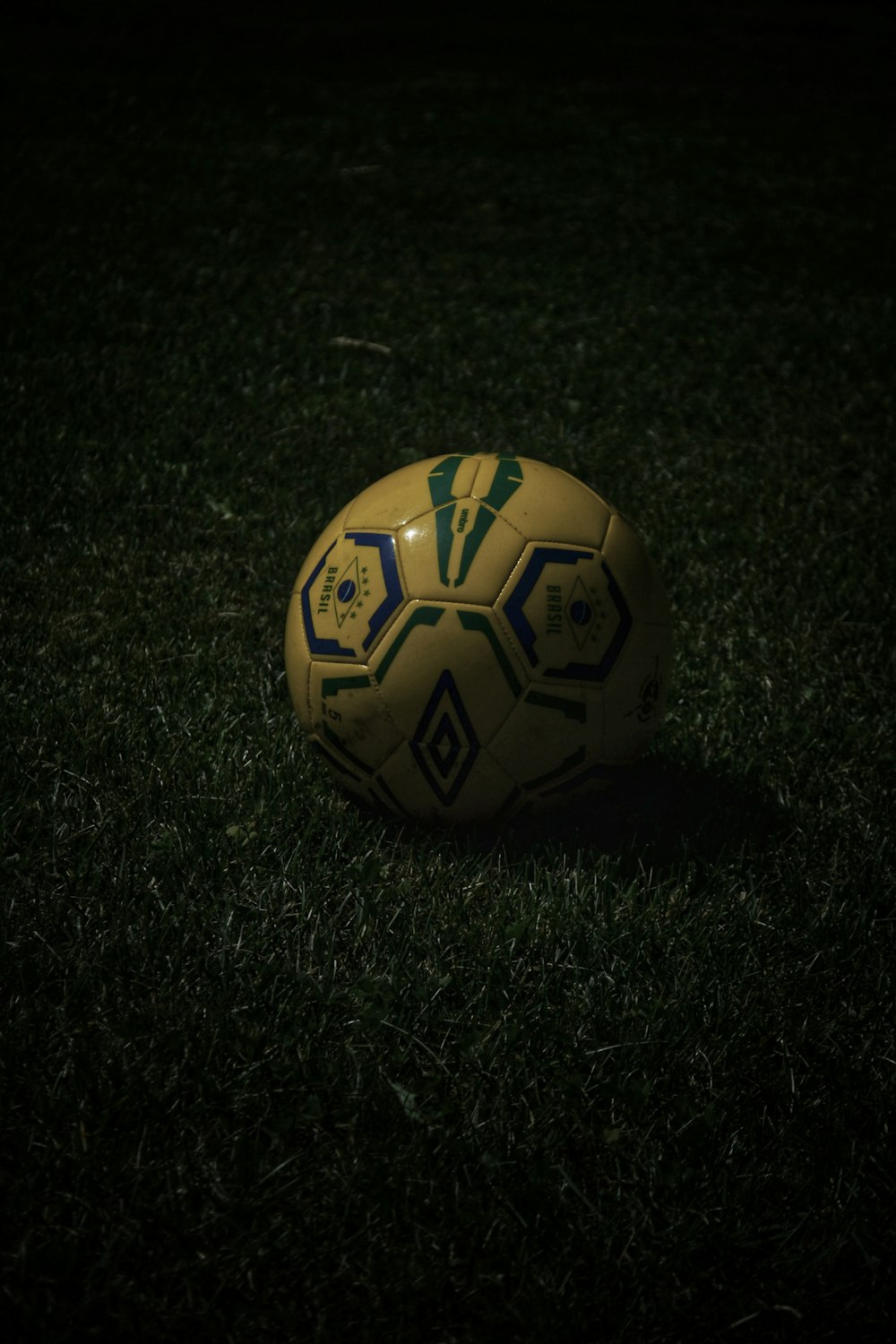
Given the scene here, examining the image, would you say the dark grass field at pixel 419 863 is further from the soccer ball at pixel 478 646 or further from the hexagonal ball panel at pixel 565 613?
the hexagonal ball panel at pixel 565 613

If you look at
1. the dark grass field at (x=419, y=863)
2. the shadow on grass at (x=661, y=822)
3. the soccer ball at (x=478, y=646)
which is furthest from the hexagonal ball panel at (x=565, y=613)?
the dark grass field at (x=419, y=863)

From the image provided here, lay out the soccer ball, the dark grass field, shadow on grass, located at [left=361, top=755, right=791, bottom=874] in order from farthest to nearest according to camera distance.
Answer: shadow on grass, located at [left=361, top=755, right=791, bottom=874] < the soccer ball < the dark grass field

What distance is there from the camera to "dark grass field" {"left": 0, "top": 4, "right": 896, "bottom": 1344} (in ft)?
7.47

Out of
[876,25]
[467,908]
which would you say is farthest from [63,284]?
[876,25]

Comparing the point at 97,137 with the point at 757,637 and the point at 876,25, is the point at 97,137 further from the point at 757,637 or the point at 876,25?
the point at 876,25

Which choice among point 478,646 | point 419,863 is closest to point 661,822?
point 419,863

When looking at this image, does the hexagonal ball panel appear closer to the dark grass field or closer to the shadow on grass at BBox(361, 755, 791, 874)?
the shadow on grass at BBox(361, 755, 791, 874)

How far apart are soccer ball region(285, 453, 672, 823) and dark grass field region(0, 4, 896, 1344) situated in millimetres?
252

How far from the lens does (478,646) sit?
9.96 ft

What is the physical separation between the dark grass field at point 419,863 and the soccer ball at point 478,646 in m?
0.25

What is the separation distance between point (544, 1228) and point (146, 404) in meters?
4.93

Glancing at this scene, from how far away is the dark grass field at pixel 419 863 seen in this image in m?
2.28

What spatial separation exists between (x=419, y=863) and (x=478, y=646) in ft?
2.17

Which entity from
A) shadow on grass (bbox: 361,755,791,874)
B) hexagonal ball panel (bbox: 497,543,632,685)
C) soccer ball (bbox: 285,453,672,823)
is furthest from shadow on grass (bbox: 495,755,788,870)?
hexagonal ball panel (bbox: 497,543,632,685)
